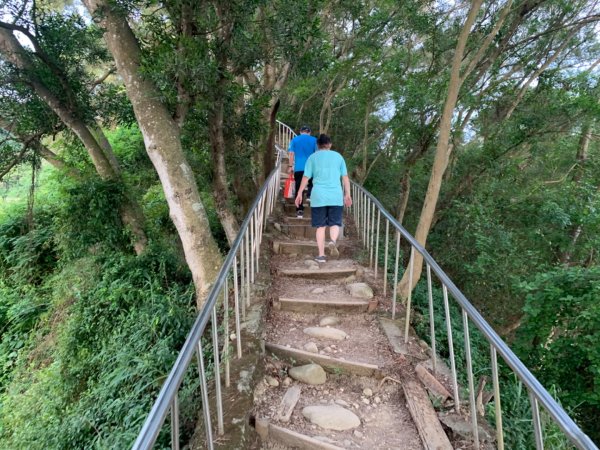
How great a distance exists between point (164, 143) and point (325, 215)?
214 centimetres

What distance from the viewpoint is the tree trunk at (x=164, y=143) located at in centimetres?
413

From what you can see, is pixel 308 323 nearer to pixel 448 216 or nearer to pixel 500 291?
pixel 500 291

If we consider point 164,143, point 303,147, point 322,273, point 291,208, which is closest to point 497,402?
point 322,273

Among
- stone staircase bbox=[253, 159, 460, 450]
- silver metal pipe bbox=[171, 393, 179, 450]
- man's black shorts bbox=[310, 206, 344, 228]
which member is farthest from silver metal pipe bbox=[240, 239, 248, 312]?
silver metal pipe bbox=[171, 393, 179, 450]

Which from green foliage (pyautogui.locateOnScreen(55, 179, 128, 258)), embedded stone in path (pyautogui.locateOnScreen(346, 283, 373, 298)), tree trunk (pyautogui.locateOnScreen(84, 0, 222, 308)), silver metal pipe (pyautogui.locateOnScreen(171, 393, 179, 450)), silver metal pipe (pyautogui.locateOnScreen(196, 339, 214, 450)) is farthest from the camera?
green foliage (pyautogui.locateOnScreen(55, 179, 128, 258))

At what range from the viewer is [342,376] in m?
2.88

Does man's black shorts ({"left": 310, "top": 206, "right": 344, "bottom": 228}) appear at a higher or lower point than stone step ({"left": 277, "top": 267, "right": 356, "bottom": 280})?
higher

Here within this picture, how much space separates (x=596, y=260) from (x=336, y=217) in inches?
331

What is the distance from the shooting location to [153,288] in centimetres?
520

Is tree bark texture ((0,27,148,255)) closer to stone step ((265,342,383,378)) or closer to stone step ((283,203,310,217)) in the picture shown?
stone step ((283,203,310,217))

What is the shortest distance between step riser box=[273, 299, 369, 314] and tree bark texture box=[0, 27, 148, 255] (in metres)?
3.76

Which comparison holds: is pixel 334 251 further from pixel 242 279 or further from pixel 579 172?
pixel 579 172

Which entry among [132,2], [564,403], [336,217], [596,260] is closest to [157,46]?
[132,2]

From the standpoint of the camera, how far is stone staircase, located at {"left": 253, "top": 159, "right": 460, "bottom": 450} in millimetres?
2291
